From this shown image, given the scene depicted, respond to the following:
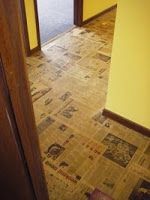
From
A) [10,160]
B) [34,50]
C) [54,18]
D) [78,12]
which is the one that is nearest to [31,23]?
[34,50]

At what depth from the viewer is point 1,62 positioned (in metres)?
0.57

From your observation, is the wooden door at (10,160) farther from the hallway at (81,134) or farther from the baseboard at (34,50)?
the baseboard at (34,50)

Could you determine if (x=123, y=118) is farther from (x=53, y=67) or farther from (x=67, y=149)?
(x=53, y=67)

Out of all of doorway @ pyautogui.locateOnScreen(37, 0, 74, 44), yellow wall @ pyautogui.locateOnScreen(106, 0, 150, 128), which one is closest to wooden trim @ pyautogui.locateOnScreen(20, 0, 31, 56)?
doorway @ pyautogui.locateOnScreen(37, 0, 74, 44)

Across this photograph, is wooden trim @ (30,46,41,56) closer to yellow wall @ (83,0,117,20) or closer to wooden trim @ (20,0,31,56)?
wooden trim @ (20,0,31,56)

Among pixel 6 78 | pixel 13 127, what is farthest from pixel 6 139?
pixel 6 78

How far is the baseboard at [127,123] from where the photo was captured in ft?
6.27

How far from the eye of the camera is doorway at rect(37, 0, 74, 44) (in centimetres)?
330

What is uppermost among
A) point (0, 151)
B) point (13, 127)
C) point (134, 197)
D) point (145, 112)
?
point (13, 127)

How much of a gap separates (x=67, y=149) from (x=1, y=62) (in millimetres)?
1331

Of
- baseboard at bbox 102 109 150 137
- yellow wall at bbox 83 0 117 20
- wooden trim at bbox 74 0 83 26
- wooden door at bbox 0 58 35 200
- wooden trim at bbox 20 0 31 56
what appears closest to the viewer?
wooden door at bbox 0 58 35 200

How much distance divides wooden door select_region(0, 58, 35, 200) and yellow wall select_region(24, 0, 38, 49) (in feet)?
6.48

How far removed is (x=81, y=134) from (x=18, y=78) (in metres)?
1.35

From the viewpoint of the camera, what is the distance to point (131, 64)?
66.9 inches
